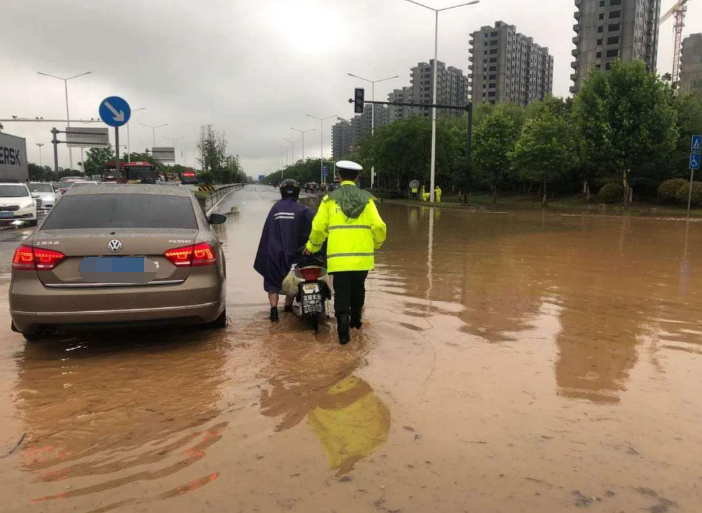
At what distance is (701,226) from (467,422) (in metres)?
21.4

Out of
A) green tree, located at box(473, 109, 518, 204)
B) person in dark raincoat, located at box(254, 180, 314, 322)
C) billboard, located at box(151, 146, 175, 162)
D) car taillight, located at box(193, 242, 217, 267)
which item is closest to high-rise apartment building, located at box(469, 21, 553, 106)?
billboard, located at box(151, 146, 175, 162)

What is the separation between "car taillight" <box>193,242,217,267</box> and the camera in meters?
4.78

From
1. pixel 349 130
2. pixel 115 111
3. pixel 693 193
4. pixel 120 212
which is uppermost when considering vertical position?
pixel 349 130

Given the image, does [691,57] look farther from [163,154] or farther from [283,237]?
[283,237]

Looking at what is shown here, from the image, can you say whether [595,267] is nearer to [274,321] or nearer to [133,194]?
[274,321]

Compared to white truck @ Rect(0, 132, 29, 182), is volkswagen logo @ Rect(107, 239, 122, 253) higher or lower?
lower

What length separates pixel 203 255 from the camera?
4828 mm

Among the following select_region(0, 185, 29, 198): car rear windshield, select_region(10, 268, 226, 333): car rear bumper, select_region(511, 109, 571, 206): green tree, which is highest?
select_region(511, 109, 571, 206): green tree

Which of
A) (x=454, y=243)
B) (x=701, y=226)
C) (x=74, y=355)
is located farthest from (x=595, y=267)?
(x=701, y=226)

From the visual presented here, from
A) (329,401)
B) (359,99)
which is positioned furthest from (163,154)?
(329,401)

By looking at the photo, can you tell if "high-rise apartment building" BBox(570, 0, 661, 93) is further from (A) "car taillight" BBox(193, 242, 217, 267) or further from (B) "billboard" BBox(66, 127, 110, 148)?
(A) "car taillight" BBox(193, 242, 217, 267)

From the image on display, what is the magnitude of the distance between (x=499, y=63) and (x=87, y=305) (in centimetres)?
13216

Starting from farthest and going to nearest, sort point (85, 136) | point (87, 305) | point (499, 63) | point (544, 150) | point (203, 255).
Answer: point (499, 63), point (85, 136), point (544, 150), point (203, 255), point (87, 305)

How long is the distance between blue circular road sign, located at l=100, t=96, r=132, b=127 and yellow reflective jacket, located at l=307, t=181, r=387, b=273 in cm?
765
